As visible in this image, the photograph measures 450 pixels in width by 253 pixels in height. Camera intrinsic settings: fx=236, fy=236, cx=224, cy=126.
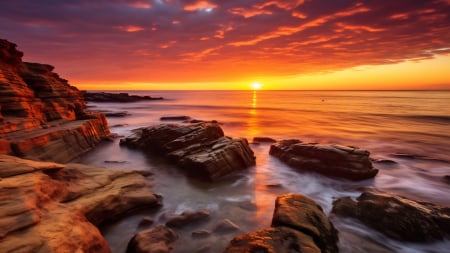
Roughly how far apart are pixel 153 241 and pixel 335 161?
7.35 m

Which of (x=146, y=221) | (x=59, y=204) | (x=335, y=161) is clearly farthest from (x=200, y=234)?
(x=335, y=161)

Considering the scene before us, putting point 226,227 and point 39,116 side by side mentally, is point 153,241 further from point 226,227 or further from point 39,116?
point 39,116

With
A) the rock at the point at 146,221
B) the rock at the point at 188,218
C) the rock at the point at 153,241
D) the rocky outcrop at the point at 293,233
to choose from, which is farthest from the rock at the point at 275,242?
the rock at the point at 146,221

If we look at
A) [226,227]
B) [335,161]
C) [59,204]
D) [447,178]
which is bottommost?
[447,178]

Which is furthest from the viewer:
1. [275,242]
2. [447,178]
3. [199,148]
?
[199,148]

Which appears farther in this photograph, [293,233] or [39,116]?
[39,116]

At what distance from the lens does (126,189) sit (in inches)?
258

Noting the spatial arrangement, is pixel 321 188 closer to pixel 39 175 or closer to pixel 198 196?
pixel 198 196

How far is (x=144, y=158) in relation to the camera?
1126 cm

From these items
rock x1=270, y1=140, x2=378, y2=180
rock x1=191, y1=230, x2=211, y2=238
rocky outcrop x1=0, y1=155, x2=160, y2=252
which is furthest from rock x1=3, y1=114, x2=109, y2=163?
rock x1=270, y1=140, x2=378, y2=180

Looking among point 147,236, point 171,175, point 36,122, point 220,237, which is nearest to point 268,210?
point 220,237

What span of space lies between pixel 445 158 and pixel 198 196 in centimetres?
1358

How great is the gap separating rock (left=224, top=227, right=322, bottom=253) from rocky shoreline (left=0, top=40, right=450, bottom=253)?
0.05 feet

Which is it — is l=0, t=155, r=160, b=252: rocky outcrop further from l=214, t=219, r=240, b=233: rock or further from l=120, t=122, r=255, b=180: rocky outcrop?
l=120, t=122, r=255, b=180: rocky outcrop
